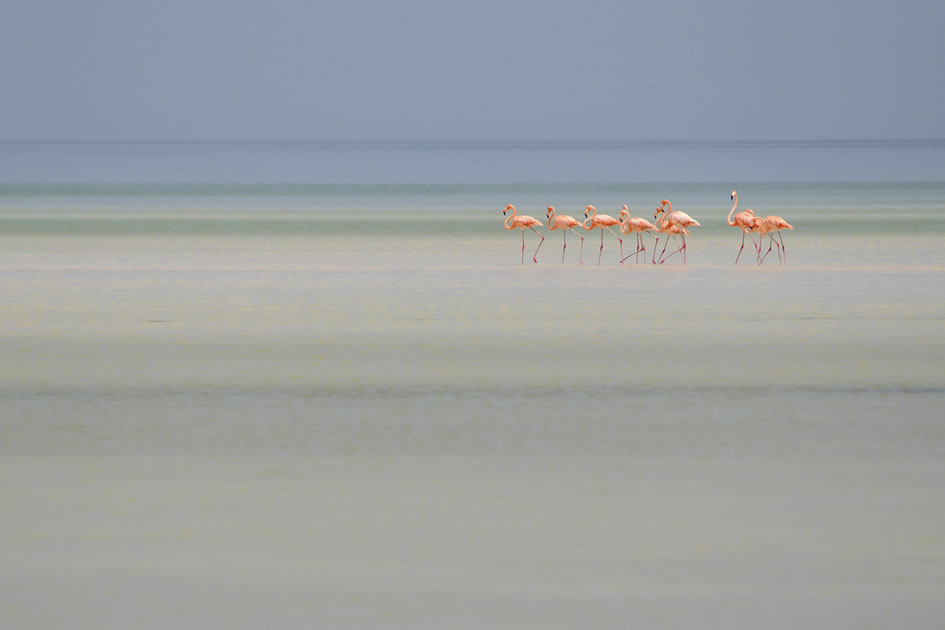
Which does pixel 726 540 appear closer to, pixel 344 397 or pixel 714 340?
pixel 344 397

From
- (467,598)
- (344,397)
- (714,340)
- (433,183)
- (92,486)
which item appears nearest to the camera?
(467,598)

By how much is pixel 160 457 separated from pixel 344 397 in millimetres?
1147

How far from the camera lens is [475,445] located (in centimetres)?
471

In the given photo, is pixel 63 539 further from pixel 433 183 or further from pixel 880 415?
pixel 433 183

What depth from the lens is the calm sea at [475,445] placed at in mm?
3318

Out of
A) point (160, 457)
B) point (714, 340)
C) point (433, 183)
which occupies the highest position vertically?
point (433, 183)

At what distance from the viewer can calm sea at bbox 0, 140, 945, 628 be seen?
3318 millimetres

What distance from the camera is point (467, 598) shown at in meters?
3.26

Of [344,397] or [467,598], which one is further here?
[344,397]

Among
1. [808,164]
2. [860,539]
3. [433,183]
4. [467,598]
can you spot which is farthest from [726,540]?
[808,164]

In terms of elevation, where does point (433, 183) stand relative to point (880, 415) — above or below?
above

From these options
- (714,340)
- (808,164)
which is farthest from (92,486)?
(808,164)

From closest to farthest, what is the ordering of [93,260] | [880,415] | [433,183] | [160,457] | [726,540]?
[726,540], [160,457], [880,415], [93,260], [433,183]

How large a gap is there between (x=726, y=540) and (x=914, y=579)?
1.61 feet
